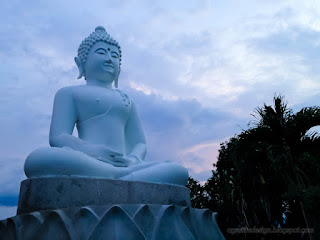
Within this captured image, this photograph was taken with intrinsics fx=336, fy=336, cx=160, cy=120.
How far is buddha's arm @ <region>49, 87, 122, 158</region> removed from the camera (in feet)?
13.9

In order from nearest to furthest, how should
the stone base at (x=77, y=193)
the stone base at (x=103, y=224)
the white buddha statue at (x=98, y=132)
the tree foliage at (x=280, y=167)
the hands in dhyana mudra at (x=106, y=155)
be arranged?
1. the stone base at (x=103, y=224)
2. the stone base at (x=77, y=193)
3. the white buddha statue at (x=98, y=132)
4. the hands in dhyana mudra at (x=106, y=155)
5. the tree foliage at (x=280, y=167)

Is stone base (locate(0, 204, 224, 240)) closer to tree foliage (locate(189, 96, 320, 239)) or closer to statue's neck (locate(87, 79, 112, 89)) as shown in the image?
statue's neck (locate(87, 79, 112, 89))

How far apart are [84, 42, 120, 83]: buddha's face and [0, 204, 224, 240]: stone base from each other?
2.54 meters

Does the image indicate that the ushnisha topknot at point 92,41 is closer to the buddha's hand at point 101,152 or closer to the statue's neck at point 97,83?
the statue's neck at point 97,83

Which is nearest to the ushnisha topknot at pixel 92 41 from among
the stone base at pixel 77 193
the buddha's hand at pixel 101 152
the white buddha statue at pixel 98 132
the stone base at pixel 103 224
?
the white buddha statue at pixel 98 132

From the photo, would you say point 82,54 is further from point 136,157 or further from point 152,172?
point 152,172

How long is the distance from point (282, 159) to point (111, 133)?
5659mm

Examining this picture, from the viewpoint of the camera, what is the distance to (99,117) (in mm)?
4781

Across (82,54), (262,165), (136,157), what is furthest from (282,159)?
(82,54)

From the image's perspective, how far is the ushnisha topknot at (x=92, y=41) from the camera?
207 inches

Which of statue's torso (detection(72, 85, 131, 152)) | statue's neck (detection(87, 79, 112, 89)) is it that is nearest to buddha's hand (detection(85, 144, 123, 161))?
statue's torso (detection(72, 85, 131, 152))

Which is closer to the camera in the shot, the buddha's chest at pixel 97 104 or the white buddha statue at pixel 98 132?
the white buddha statue at pixel 98 132

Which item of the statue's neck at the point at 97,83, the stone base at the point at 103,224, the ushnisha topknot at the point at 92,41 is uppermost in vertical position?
the ushnisha topknot at the point at 92,41

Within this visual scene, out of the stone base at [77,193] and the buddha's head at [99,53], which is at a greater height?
the buddha's head at [99,53]
